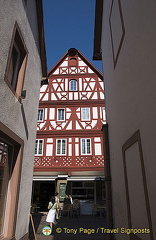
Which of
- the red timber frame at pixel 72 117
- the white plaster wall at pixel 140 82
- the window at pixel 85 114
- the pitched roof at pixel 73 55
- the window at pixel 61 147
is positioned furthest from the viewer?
the pitched roof at pixel 73 55

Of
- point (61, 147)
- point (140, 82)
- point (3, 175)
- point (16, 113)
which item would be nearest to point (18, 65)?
point (16, 113)

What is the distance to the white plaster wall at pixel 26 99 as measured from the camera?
3998mm

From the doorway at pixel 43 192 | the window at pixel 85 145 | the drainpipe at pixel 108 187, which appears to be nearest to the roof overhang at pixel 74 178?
the window at pixel 85 145

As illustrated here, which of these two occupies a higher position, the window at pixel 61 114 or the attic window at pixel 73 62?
the attic window at pixel 73 62

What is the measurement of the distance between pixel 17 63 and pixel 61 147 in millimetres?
10853

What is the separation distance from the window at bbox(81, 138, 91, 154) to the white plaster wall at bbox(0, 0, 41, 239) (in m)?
9.26

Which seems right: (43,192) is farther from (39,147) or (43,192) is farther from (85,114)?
(85,114)

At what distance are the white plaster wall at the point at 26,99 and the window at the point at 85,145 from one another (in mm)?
9260

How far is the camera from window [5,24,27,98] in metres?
4.85

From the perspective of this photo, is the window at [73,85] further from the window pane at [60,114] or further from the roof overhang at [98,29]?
the roof overhang at [98,29]

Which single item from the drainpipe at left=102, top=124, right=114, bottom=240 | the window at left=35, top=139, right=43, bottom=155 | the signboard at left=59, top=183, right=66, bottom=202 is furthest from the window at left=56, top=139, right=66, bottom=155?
the drainpipe at left=102, top=124, right=114, bottom=240

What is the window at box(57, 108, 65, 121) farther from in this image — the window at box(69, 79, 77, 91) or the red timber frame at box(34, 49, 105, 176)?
the window at box(69, 79, 77, 91)

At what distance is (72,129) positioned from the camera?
1580cm

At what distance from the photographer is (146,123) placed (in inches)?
122
